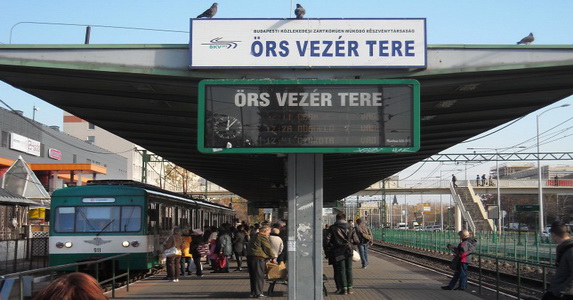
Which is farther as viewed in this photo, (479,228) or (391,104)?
(479,228)

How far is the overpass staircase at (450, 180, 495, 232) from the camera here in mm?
58938

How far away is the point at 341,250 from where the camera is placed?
45.3 ft

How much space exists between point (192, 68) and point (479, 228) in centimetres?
5276

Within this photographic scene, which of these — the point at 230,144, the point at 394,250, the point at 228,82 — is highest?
the point at 228,82

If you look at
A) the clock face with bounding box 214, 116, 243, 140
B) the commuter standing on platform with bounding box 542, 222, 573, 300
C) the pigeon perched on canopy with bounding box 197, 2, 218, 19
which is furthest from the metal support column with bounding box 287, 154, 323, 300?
the commuter standing on platform with bounding box 542, 222, 573, 300

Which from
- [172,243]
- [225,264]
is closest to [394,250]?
[225,264]

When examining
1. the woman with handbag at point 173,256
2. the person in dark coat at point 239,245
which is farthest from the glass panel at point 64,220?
the person in dark coat at point 239,245

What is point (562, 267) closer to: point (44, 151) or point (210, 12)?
point (210, 12)

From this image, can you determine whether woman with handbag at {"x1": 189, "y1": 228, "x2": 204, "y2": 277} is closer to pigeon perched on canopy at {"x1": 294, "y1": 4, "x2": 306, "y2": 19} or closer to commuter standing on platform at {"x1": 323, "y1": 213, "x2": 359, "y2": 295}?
commuter standing on platform at {"x1": 323, "y1": 213, "x2": 359, "y2": 295}

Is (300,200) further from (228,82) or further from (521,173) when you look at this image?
(521,173)

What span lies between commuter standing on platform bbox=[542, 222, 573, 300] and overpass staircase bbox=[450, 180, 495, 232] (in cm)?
4869

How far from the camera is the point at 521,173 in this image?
132 m

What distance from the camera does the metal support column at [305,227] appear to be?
11.0 meters

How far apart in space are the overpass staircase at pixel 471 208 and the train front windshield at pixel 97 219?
40890 mm
